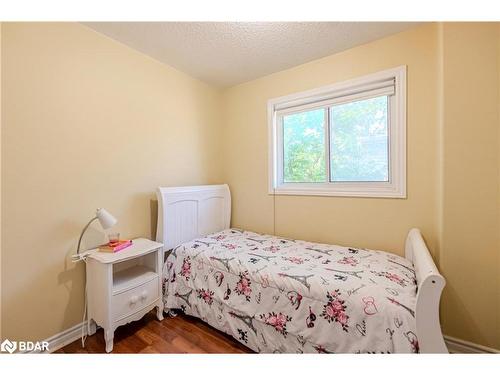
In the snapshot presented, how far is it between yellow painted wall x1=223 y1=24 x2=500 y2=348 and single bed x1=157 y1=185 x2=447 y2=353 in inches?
8.0

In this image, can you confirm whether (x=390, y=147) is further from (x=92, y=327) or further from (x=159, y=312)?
(x=92, y=327)

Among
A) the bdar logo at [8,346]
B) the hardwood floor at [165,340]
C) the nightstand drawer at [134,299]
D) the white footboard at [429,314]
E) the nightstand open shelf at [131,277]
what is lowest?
the hardwood floor at [165,340]

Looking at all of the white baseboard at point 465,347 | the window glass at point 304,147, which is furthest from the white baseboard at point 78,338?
the window glass at point 304,147

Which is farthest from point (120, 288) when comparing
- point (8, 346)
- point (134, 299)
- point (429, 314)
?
point (429, 314)

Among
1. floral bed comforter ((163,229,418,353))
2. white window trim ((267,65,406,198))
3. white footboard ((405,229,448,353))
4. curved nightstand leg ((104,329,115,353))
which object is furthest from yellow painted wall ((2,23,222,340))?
white footboard ((405,229,448,353))

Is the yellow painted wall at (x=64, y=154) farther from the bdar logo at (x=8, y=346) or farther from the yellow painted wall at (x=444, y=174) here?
the yellow painted wall at (x=444, y=174)

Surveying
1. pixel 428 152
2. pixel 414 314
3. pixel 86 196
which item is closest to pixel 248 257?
pixel 414 314

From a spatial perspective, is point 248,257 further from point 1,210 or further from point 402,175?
point 1,210

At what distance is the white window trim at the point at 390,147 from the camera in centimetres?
162

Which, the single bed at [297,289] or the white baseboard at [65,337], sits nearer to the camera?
the single bed at [297,289]

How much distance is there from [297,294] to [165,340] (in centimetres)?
101

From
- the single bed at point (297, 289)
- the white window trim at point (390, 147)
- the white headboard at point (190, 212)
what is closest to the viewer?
the single bed at point (297, 289)

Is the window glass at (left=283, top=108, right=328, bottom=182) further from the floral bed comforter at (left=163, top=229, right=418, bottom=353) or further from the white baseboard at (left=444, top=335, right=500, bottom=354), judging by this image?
the white baseboard at (left=444, top=335, right=500, bottom=354)

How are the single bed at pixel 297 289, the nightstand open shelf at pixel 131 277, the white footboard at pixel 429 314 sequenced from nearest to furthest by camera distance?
1. the white footboard at pixel 429 314
2. the single bed at pixel 297 289
3. the nightstand open shelf at pixel 131 277
